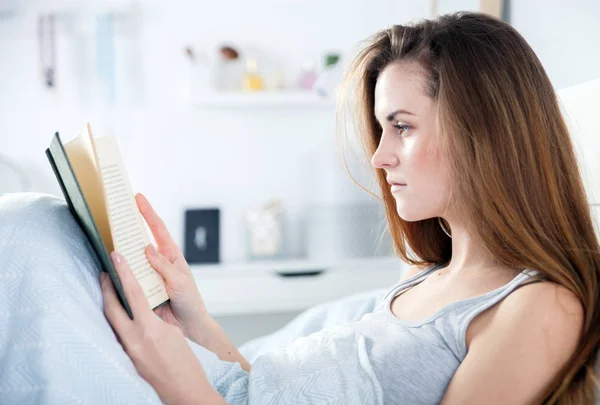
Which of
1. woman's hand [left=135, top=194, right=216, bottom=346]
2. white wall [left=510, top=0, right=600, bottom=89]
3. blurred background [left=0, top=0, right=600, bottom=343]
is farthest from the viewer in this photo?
blurred background [left=0, top=0, right=600, bottom=343]

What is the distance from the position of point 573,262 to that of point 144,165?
7.59ft

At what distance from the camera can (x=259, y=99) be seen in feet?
9.76

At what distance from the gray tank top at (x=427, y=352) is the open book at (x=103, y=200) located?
0.37m

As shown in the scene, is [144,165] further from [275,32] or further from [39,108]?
Result: [275,32]

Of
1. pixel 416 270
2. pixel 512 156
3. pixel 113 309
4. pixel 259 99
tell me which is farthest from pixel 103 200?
pixel 259 99

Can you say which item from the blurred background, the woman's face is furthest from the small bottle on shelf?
the woman's face

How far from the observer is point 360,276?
288 cm

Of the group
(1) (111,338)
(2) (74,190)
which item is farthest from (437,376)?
(2) (74,190)

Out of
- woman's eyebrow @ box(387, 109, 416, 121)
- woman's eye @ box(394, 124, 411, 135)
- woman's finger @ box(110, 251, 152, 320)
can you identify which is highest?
woman's eyebrow @ box(387, 109, 416, 121)

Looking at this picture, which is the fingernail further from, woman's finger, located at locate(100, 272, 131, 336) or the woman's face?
the woman's face

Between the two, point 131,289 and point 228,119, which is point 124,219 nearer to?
point 131,289

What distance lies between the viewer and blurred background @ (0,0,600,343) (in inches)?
115

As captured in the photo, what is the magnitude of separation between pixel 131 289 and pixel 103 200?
12cm

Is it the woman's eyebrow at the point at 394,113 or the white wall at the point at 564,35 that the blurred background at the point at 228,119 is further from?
the woman's eyebrow at the point at 394,113
